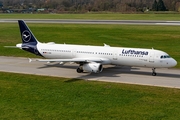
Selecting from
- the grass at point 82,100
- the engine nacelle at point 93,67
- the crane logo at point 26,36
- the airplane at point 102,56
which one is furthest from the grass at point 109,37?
the grass at point 82,100

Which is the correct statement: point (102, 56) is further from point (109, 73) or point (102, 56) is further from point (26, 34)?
point (26, 34)

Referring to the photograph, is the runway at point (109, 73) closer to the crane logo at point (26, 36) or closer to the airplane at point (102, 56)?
the airplane at point (102, 56)

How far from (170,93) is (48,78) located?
17115 mm

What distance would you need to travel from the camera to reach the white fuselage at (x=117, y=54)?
43.8 m

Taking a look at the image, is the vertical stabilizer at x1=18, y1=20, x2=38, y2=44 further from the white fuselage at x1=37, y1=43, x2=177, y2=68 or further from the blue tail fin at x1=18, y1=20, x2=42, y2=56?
the white fuselage at x1=37, y1=43, x2=177, y2=68

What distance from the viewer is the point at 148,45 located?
7419cm

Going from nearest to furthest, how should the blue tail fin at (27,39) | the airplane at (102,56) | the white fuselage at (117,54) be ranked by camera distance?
the white fuselage at (117,54), the airplane at (102,56), the blue tail fin at (27,39)

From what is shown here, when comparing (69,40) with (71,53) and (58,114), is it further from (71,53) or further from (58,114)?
(58,114)

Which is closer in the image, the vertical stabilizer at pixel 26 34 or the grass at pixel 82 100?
the grass at pixel 82 100

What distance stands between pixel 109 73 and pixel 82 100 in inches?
554

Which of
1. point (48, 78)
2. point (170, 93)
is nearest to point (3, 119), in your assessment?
point (48, 78)

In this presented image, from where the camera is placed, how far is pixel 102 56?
1859 inches

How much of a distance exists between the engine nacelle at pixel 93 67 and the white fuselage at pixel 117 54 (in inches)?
86.0

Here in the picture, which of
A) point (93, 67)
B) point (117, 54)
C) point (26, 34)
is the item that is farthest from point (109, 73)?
point (26, 34)
